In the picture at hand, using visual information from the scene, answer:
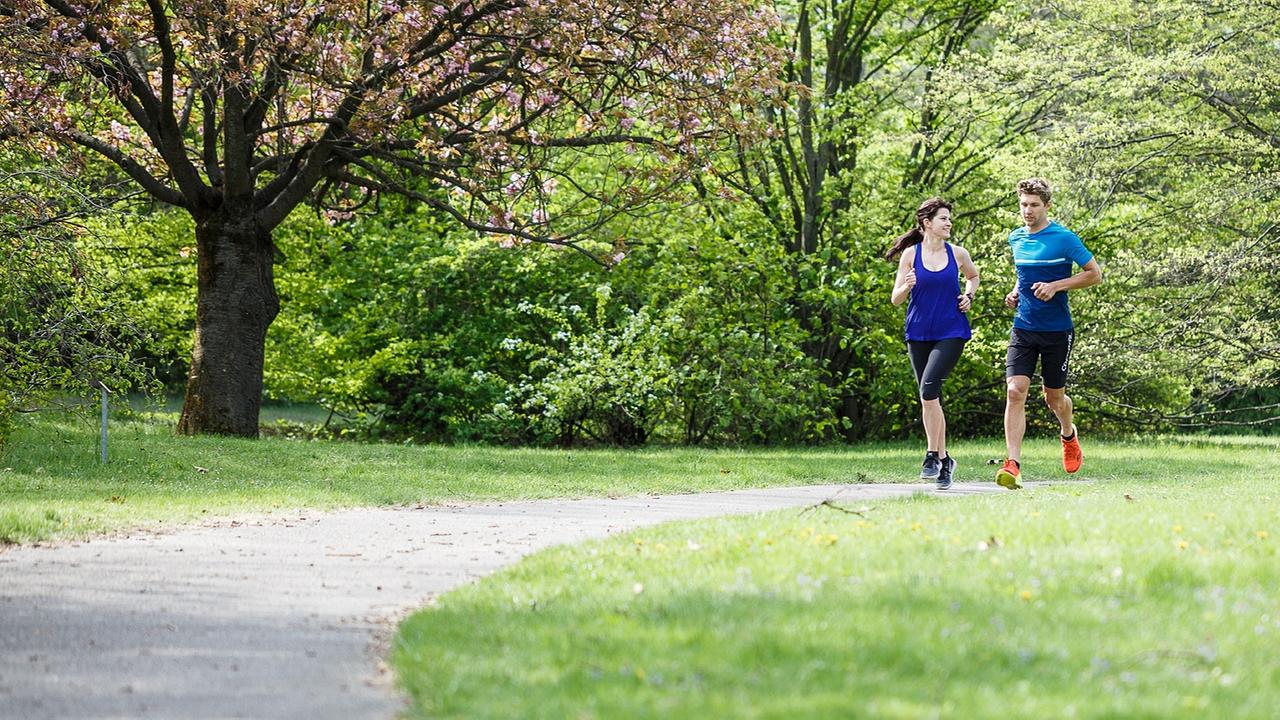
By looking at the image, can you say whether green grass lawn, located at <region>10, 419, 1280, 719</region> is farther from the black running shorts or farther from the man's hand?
the man's hand

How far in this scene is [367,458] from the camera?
1445 cm

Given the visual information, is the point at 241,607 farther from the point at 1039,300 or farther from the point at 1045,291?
the point at 1039,300

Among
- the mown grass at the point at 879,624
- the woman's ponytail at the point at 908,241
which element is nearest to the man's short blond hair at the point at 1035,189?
the woman's ponytail at the point at 908,241

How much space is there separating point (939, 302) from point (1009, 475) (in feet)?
4.94

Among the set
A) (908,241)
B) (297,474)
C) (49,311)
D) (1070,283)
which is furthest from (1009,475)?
(49,311)

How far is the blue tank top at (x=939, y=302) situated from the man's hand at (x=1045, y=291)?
2.28 ft

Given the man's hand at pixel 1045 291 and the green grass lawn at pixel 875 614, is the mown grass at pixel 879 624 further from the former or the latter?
the man's hand at pixel 1045 291

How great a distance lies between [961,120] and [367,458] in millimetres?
11557

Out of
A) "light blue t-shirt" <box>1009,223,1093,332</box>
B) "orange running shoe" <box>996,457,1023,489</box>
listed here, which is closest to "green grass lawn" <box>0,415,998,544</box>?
"orange running shoe" <box>996,457,1023,489</box>

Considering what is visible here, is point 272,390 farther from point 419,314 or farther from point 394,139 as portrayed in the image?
point 394,139

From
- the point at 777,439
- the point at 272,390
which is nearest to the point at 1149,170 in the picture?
the point at 777,439

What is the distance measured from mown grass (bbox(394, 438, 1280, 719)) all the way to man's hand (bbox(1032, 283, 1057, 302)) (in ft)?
9.75

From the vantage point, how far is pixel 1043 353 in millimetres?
10633

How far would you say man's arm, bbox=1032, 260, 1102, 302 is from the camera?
10.0 meters
